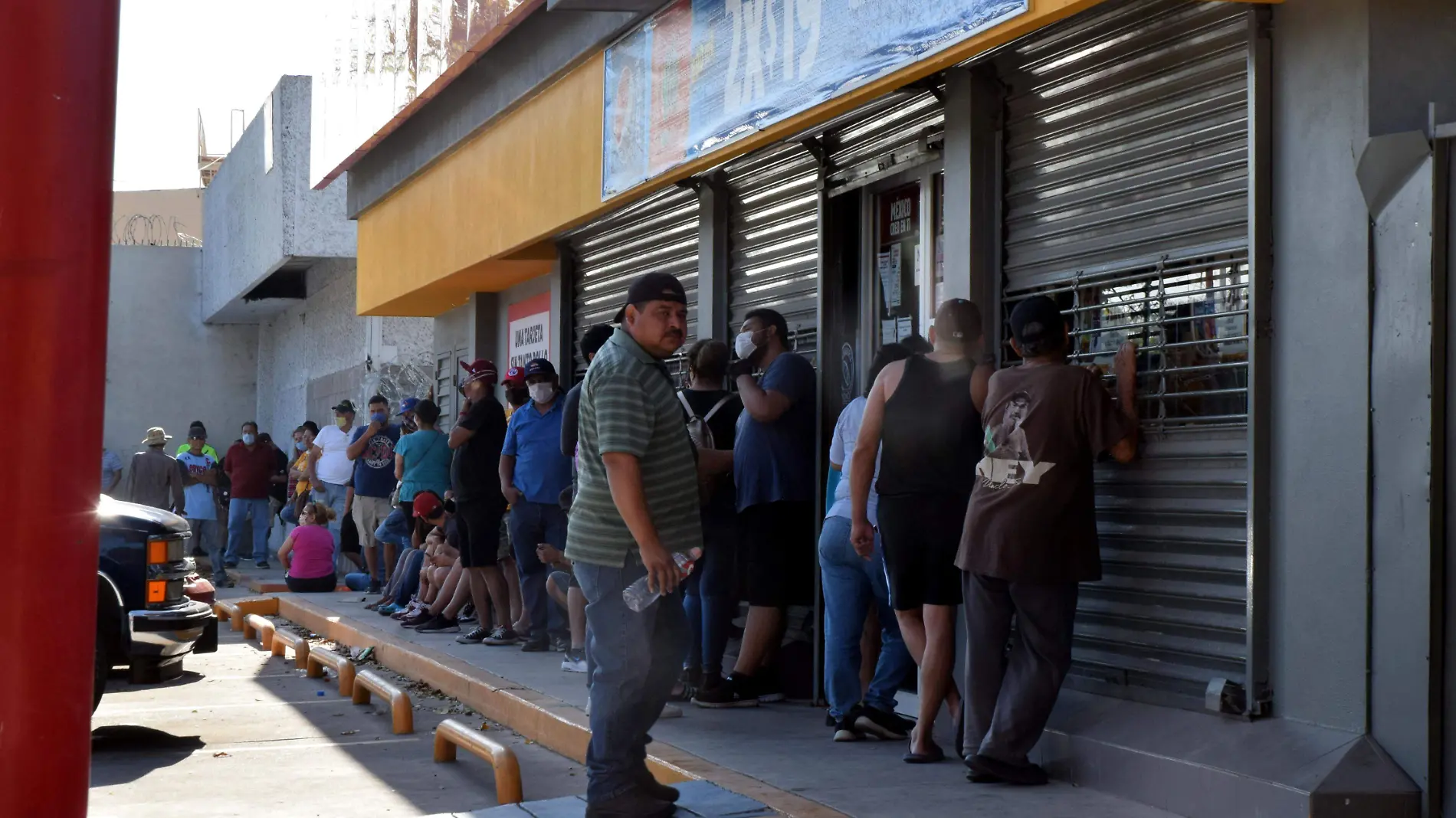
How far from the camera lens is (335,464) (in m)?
18.2

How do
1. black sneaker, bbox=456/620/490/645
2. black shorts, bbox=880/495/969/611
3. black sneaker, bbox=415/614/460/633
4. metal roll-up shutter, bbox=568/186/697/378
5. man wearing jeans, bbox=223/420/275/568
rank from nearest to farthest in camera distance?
black shorts, bbox=880/495/969/611 < metal roll-up shutter, bbox=568/186/697/378 < black sneaker, bbox=456/620/490/645 < black sneaker, bbox=415/614/460/633 < man wearing jeans, bbox=223/420/275/568

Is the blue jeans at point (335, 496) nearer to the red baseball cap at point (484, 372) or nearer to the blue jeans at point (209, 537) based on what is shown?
the blue jeans at point (209, 537)

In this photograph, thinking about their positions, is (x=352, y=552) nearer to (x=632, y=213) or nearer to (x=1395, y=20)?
(x=632, y=213)

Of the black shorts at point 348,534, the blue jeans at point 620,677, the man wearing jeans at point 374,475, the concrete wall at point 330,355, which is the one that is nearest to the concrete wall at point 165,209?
the concrete wall at point 330,355

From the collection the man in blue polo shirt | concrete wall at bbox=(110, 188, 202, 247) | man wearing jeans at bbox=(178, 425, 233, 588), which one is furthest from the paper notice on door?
concrete wall at bbox=(110, 188, 202, 247)

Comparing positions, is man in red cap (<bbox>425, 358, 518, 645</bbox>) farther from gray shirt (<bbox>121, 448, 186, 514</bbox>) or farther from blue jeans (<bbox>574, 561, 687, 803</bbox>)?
gray shirt (<bbox>121, 448, 186, 514</bbox>)

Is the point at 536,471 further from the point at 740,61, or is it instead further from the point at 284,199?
the point at 284,199

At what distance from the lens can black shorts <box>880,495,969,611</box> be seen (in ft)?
20.1

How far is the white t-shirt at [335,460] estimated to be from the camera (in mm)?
18141

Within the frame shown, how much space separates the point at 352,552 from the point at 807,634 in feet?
35.7

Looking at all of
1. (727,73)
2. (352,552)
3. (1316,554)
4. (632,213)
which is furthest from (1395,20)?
(352,552)

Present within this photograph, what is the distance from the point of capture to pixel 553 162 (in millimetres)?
10969

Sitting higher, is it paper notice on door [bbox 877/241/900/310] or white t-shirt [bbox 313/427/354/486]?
paper notice on door [bbox 877/241/900/310]

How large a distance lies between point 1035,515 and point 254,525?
17517 millimetres
